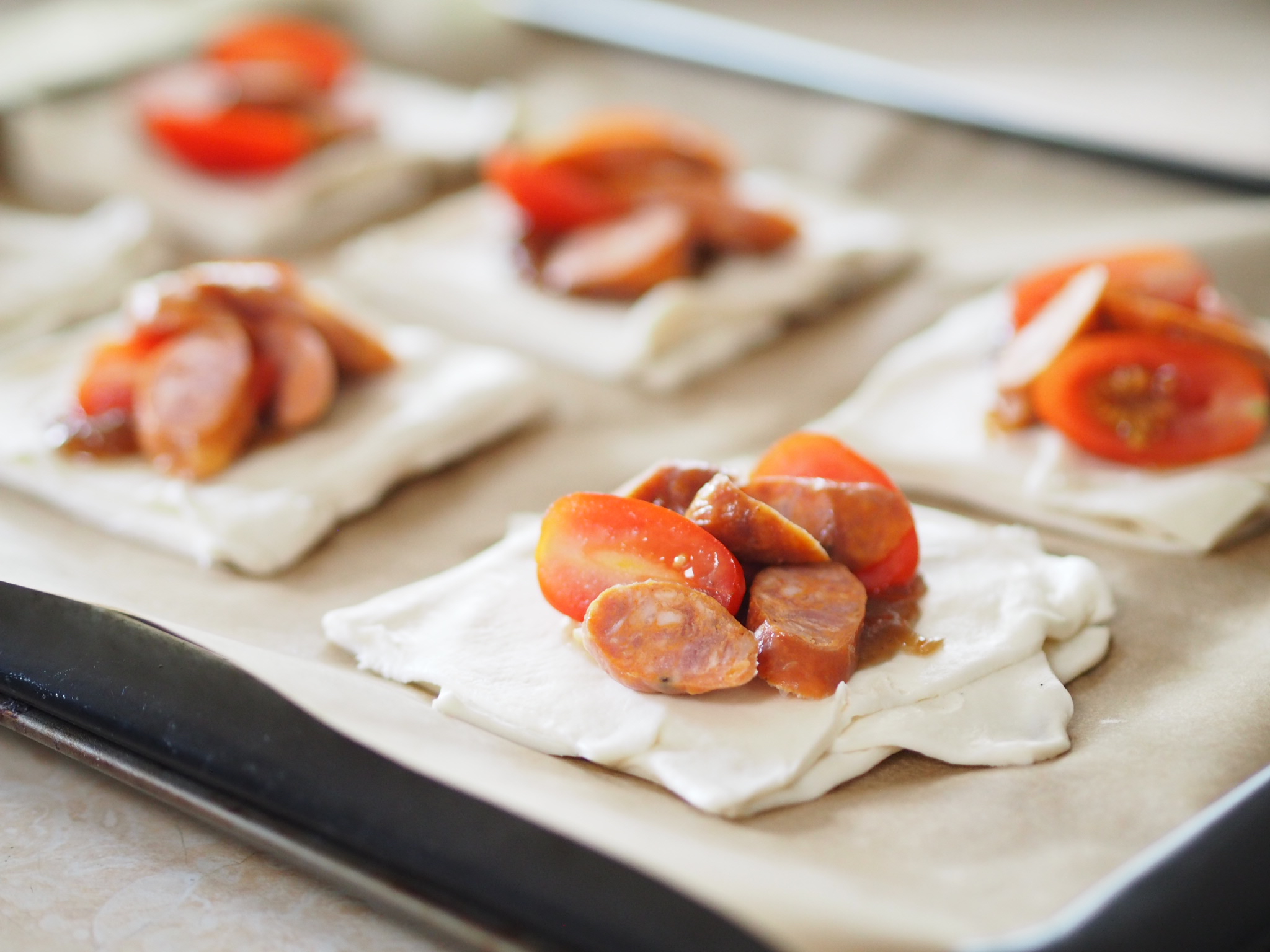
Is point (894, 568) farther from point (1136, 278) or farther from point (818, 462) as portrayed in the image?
point (1136, 278)

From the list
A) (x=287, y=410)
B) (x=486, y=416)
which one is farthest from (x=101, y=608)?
(x=486, y=416)

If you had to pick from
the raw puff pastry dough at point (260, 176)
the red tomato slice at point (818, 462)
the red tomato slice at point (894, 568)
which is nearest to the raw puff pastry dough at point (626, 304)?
the raw puff pastry dough at point (260, 176)

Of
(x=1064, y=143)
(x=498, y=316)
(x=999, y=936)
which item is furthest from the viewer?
(x=1064, y=143)

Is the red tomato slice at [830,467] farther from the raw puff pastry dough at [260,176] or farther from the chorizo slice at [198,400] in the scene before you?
the raw puff pastry dough at [260,176]

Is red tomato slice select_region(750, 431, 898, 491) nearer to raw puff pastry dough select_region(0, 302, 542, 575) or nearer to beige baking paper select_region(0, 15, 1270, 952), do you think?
beige baking paper select_region(0, 15, 1270, 952)

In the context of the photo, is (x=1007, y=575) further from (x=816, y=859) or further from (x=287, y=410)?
(x=287, y=410)

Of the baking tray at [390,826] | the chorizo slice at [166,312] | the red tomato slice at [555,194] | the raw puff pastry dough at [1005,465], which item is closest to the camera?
the baking tray at [390,826]

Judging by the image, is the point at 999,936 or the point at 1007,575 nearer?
the point at 999,936

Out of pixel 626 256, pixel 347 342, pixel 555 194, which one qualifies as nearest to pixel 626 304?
pixel 626 256
